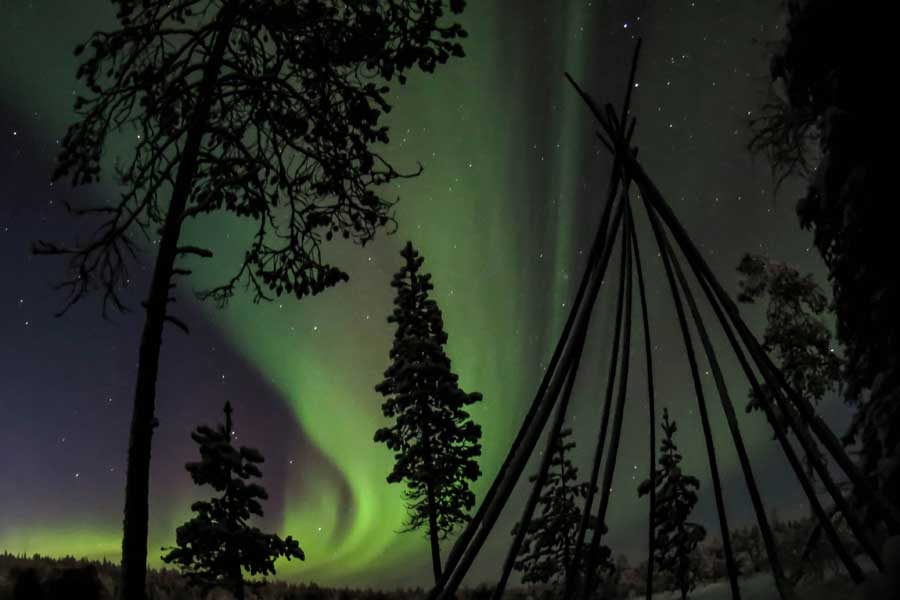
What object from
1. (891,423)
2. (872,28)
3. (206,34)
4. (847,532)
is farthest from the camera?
(847,532)

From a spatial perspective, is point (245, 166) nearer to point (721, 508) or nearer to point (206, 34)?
point (206, 34)

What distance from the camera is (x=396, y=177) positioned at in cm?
800

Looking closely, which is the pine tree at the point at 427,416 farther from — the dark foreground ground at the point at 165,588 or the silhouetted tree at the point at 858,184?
the silhouetted tree at the point at 858,184

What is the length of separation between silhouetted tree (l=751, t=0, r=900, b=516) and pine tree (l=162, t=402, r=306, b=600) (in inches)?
355

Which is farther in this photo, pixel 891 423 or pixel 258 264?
pixel 258 264

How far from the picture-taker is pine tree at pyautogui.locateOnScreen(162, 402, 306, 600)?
36.1ft

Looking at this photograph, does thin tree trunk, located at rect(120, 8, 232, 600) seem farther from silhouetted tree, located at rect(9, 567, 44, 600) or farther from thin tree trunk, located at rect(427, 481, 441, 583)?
thin tree trunk, located at rect(427, 481, 441, 583)

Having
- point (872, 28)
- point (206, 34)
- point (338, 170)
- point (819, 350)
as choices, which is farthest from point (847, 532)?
point (206, 34)

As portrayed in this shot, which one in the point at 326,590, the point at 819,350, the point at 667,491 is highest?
the point at 819,350

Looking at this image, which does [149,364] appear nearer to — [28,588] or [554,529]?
[28,588]

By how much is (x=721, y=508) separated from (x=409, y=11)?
6.01 m

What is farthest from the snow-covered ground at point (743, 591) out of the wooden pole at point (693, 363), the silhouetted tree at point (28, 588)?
the silhouetted tree at point (28, 588)

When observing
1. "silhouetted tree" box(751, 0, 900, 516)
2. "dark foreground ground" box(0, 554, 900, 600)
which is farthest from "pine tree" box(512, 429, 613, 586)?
"silhouetted tree" box(751, 0, 900, 516)

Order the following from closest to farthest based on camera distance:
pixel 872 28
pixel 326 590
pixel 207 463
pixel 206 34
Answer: pixel 872 28 → pixel 206 34 → pixel 207 463 → pixel 326 590
